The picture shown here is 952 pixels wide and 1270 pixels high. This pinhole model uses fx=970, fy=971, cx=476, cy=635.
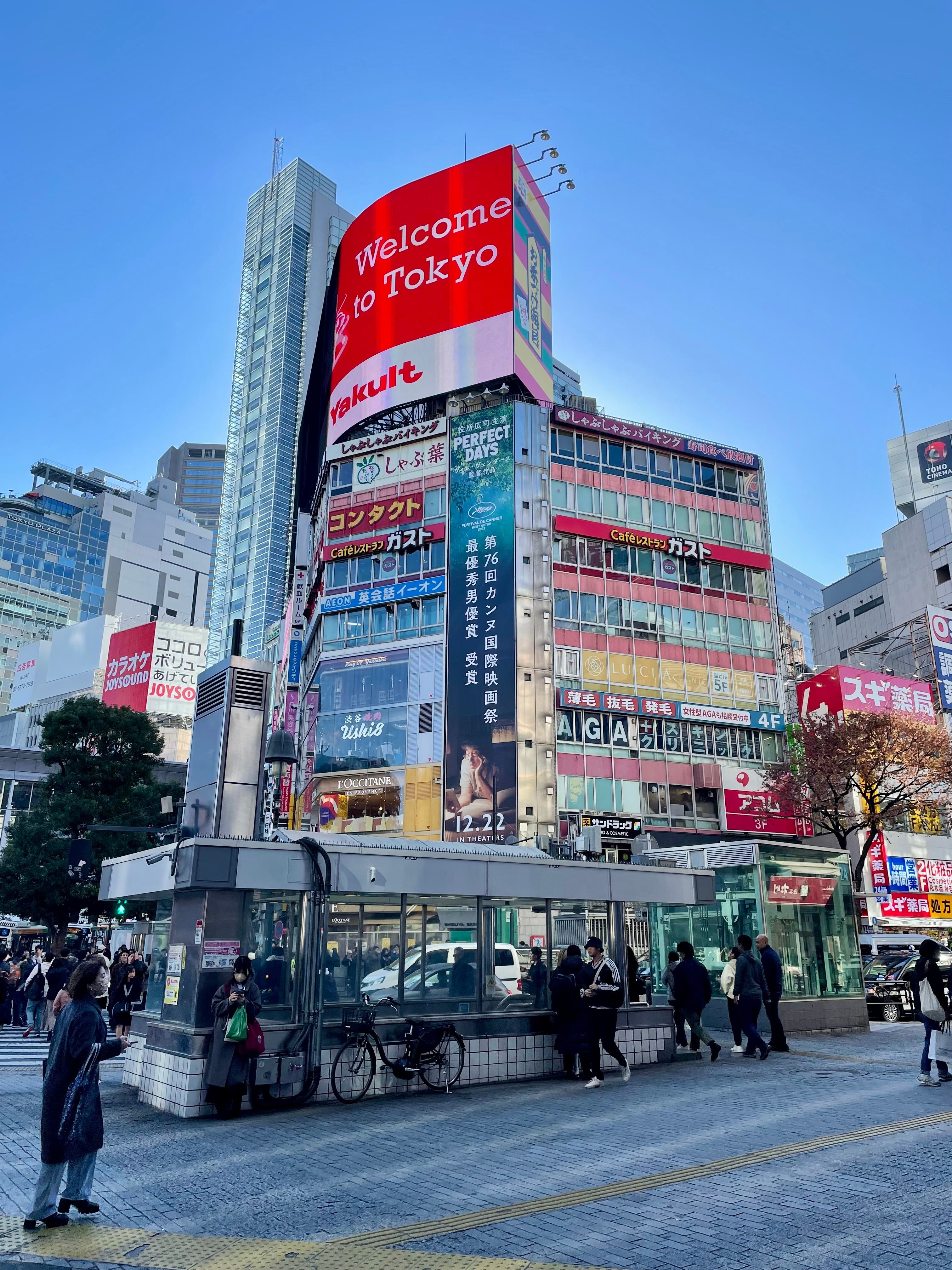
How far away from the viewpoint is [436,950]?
512 inches

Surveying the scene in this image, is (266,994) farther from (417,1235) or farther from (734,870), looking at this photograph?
(734,870)

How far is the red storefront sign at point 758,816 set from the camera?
39812mm

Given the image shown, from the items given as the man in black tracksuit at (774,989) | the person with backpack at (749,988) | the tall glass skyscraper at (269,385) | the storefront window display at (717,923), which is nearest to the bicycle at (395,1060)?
the person with backpack at (749,988)

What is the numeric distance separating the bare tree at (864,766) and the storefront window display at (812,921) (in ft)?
45.5

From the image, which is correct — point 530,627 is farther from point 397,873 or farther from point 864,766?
point 397,873

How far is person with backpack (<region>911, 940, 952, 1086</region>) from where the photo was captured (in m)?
11.2

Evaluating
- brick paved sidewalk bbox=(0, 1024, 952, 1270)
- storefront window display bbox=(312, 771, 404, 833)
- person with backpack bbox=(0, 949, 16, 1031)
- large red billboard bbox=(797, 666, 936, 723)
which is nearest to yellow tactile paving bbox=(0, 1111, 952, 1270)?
brick paved sidewalk bbox=(0, 1024, 952, 1270)

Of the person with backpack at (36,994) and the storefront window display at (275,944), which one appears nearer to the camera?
the storefront window display at (275,944)

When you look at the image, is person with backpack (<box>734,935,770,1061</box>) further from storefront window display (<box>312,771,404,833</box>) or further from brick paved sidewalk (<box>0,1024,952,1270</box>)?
storefront window display (<box>312,771,404,833</box>)

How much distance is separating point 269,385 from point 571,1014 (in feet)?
441

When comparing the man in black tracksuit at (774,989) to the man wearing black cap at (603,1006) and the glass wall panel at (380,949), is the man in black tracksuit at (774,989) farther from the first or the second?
the glass wall panel at (380,949)

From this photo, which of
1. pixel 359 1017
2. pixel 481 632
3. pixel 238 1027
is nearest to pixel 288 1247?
pixel 238 1027

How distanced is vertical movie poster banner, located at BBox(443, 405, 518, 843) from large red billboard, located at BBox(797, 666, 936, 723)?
14418mm

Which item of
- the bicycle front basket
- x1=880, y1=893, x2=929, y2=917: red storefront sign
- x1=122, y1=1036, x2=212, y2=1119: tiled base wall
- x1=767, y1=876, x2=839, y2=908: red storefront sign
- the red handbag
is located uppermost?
x1=880, y1=893, x2=929, y2=917: red storefront sign
